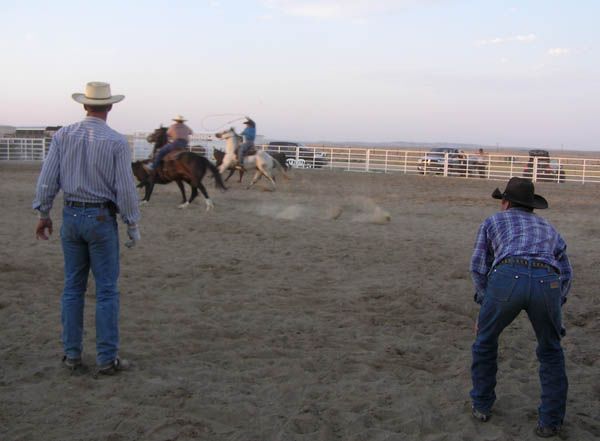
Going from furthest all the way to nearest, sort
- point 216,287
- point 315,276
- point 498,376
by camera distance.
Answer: point 315,276 → point 216,287 → point 498,376

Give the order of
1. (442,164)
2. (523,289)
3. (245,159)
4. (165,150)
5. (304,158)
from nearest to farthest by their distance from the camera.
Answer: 1. (523,289)
2. (165,150)
3. (245,159)
4. (442,164)
5. (304,158)

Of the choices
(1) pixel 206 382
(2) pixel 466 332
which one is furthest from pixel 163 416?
(2) pixel 466 332

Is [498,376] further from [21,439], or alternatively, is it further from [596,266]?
[596,266]

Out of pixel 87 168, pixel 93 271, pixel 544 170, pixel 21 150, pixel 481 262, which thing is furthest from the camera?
pixel 21 150

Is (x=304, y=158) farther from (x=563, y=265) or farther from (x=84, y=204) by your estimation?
(x=563, y=265)

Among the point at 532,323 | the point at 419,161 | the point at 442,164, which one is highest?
the point at 419,161

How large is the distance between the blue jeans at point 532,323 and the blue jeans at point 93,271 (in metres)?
2.25

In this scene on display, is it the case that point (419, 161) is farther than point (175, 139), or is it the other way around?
point (419, 161)

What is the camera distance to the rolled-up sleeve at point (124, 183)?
4.09m

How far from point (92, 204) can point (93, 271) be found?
1.43 feet

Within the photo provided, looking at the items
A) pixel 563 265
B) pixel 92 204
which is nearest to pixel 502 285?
pixel 563 265

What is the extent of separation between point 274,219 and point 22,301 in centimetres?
684

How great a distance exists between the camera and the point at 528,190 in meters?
3.60

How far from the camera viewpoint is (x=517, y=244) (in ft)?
11.5
